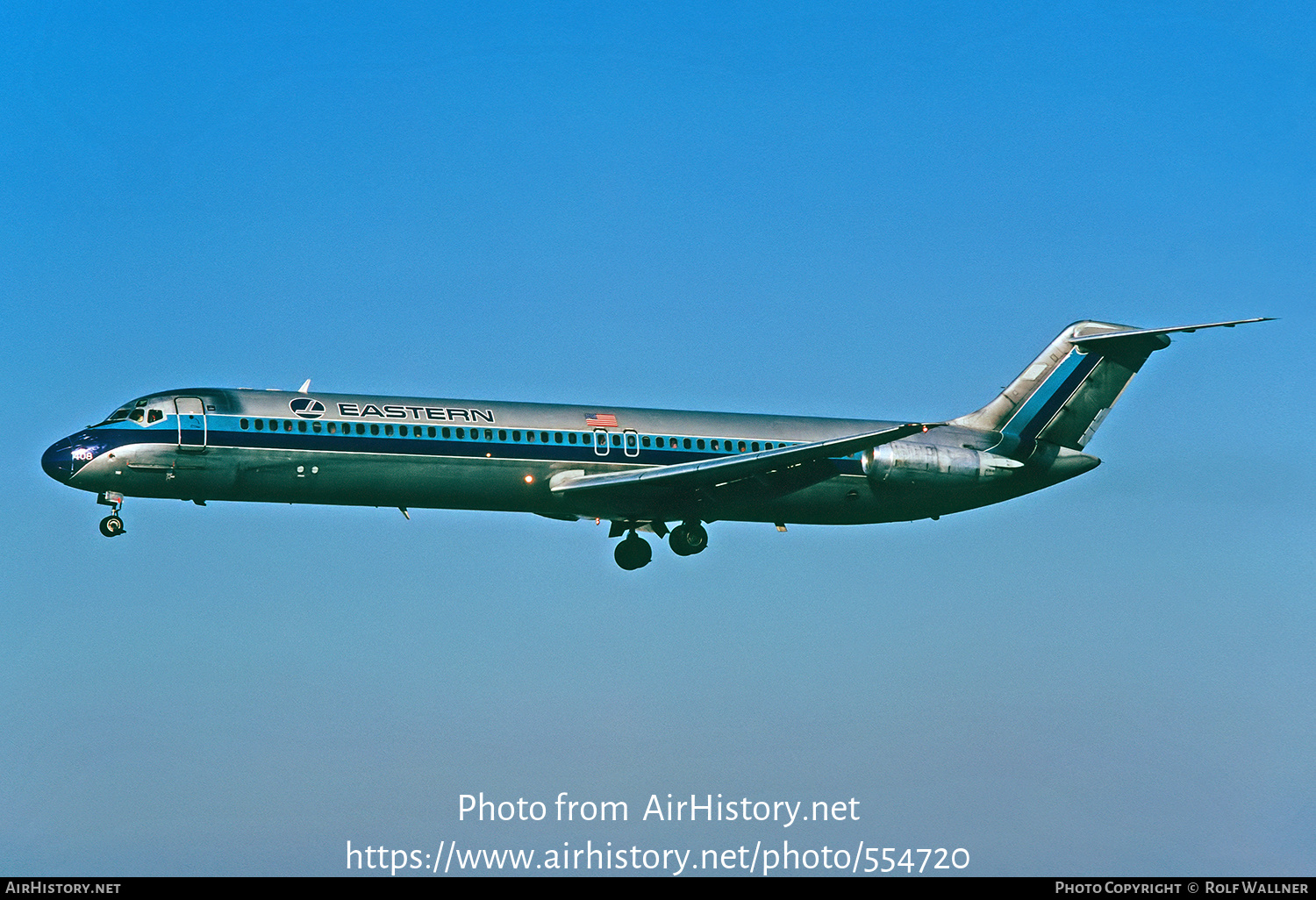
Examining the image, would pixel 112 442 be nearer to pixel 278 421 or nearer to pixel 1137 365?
pixel 278 421

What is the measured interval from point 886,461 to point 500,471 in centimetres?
1214

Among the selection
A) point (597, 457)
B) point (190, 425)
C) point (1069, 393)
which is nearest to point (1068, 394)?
point (1069, 393)

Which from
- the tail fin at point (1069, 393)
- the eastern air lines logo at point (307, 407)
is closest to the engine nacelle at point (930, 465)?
the tail fin at point (1069, 393)

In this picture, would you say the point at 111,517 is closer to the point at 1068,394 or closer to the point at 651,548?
the point at 651,548

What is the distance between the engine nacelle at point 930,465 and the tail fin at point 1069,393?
1.35 meters

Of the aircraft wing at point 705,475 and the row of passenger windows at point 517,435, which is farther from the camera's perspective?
the aircraft wing at point 705,475

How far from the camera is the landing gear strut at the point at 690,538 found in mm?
63219

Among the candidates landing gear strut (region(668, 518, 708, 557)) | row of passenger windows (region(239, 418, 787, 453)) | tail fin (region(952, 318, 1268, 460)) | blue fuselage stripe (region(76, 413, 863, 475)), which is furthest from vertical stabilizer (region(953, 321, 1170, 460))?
blue fuselage stripe (region(76, 413, 863, 475))

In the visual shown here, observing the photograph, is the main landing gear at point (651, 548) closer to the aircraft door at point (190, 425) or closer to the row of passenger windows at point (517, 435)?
the row of passenger windows at point (517, 435)

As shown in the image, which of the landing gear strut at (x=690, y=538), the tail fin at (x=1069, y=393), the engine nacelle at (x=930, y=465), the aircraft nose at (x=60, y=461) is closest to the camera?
the aircraft nose at (x=60, y=461)

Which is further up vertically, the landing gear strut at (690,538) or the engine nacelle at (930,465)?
the engine nacelle at (930,465)
